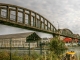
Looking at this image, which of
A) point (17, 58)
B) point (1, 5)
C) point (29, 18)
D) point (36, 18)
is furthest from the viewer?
point (36, 18)

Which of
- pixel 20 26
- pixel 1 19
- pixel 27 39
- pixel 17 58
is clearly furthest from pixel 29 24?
pixel 17 58

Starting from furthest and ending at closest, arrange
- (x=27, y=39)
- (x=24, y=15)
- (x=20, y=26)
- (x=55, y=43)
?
(x=27, y=39) → (x=24, y=15) → (x=20, y=26) → (x=55, y=43)

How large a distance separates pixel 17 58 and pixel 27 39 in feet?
170

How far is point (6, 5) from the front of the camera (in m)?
43.4

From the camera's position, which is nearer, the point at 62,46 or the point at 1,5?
the point at 62,46

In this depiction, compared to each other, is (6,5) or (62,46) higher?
(6,5)

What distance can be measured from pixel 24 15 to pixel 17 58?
3239cm

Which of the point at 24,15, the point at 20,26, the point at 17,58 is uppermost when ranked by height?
the point at 24,15

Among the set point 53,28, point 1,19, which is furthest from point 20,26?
point 53,28

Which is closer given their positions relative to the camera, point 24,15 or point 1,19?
point 1,19

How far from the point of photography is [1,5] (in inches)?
1623

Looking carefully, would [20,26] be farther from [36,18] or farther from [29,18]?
[36,18]

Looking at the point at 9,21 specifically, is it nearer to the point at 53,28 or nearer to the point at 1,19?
the point at 1,19

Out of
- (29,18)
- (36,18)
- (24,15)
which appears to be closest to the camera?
(24,15)
